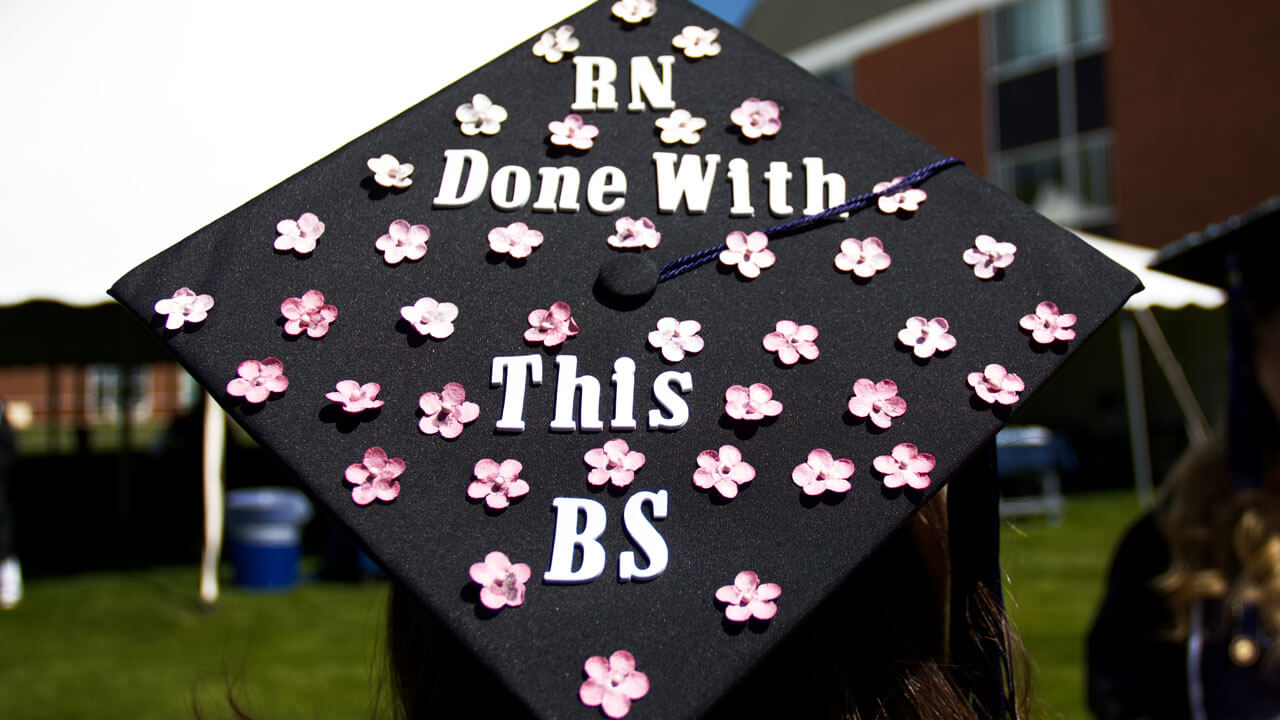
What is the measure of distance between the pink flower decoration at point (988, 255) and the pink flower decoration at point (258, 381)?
0.71 metres

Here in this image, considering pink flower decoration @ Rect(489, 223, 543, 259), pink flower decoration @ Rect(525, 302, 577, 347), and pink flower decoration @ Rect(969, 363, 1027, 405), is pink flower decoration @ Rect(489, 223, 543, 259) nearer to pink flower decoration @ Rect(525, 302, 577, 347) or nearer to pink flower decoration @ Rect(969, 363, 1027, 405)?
pink flower decoration @ Rect(525, 302, 577, 347)

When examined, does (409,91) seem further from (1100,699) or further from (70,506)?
(70,506)

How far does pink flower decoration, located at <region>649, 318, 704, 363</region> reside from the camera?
0.94 metres

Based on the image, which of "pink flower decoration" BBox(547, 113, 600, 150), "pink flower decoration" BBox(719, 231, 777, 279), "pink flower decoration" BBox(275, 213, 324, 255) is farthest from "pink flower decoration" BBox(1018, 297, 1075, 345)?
"pink flower decoration" BBox(275, 213, 324, 255)

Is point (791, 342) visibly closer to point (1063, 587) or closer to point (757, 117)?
point (757, 117)

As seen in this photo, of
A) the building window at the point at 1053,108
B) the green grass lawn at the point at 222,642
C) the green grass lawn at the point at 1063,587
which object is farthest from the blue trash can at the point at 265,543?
the building window at the point at 1053,108

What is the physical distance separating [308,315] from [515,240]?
0.73 feet

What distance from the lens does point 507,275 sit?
0.98 metres

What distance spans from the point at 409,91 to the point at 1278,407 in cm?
424

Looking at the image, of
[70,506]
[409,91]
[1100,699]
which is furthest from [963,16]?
[1100,699]

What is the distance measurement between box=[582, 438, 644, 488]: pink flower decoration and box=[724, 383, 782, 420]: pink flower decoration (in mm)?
99

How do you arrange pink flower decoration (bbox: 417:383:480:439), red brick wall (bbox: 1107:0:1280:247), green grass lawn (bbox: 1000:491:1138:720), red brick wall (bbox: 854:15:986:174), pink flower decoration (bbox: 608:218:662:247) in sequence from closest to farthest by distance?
pink flower decoration (bbox: 417:383:480:439), pink flower decoration (bbox: 608:218:662:247), green grass lawn (bbox: 1000:491:1138:720), red brick wall (bbox: 1107:0:1280:247), red brick wall (bbox: 854:15:986:174)

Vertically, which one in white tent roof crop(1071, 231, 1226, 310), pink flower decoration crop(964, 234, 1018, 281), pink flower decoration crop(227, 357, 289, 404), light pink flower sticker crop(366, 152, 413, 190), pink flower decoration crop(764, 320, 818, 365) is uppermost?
white tent roof crop(1071, 231, 1226, 310)

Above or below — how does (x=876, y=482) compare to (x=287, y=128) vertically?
below
